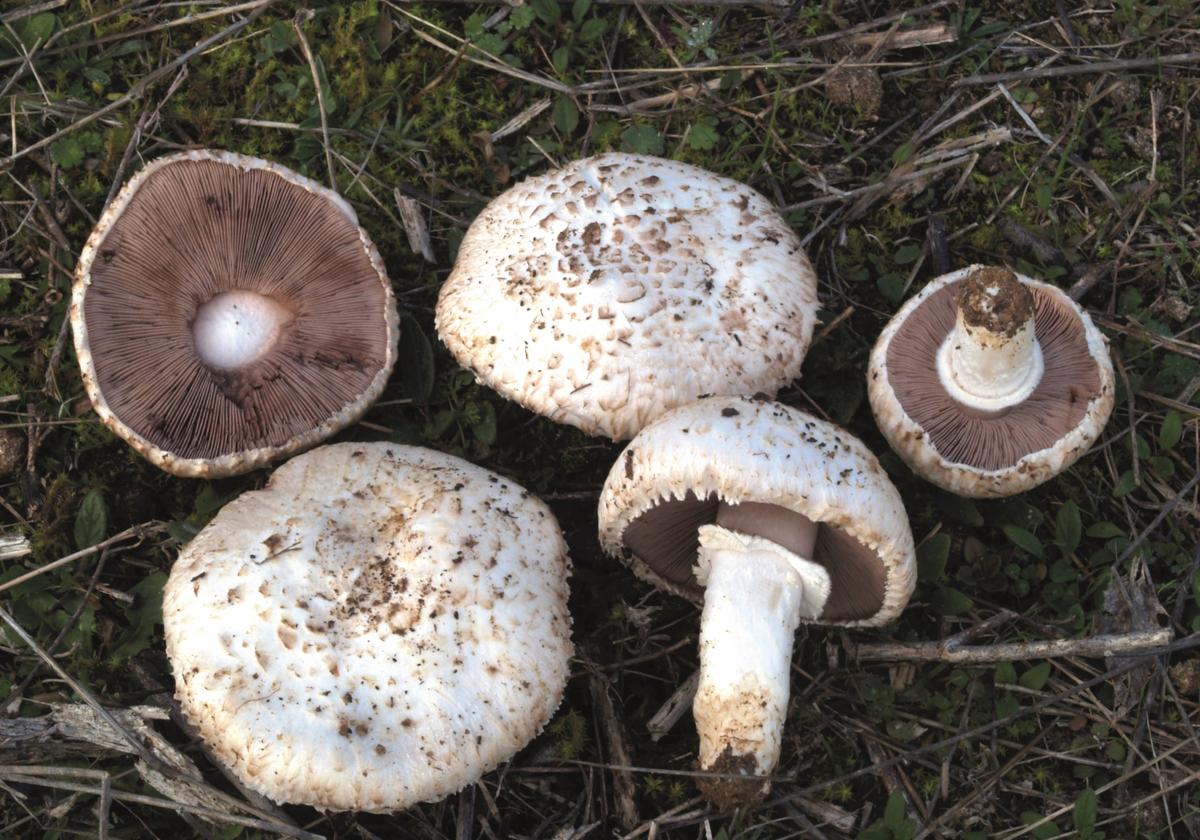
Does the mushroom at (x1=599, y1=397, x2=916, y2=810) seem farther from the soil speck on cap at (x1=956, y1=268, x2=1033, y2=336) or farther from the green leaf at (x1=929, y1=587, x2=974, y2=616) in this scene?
the soil speck on cap at (x1=956, y1=268, x2=1033, y2=336)

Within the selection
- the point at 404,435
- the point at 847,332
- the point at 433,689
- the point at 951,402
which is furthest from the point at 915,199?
the point at 433,689

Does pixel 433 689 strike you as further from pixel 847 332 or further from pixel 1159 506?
pixel 1159 506

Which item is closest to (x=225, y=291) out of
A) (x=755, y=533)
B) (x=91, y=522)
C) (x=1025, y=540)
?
(x=91, y=522)

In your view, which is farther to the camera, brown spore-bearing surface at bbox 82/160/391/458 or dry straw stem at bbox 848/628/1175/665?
brown spore-bearing surface at bbox 82/160/391/458

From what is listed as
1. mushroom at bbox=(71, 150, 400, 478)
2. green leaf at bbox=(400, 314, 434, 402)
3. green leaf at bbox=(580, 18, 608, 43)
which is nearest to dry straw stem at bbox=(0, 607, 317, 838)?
mushroom at bbox=(71, 150, 400, 478)

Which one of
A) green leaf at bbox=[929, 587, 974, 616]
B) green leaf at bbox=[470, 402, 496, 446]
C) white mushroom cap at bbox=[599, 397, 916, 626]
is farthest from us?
green leaf at bbox=[470, 402, 496, 446]

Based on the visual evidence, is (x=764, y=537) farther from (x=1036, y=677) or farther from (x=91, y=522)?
(x=91, y=522)
